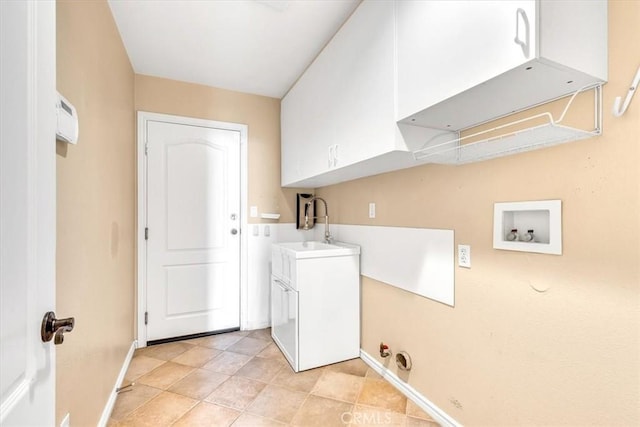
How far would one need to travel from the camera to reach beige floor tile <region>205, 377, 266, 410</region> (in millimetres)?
1853

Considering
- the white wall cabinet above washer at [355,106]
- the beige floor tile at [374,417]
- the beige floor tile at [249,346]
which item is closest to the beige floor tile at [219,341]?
the beige floor tile at [249,346]

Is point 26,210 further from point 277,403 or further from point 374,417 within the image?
point 374,417

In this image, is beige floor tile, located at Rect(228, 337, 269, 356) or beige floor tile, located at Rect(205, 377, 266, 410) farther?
beige floor tile, located at Rect(228, 337, 269, 356)

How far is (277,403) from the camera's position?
72.3 inches

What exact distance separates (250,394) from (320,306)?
29.0 inches

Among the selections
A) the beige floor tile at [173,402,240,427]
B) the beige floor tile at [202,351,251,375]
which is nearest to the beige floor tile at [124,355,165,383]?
the beige floor tile at [202,351,251,375]

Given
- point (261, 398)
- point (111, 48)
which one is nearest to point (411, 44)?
point (111, 48)

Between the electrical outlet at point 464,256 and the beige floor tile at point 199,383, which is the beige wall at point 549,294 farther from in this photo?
the beige floor tile at point 199,383

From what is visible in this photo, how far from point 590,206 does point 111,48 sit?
266 centimetres

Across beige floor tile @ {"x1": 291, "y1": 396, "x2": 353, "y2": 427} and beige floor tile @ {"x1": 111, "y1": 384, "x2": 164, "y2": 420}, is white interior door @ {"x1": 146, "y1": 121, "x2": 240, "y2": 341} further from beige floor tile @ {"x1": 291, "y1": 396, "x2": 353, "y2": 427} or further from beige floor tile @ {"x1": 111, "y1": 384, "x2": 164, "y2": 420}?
beige floor tile @ {"x1": 291, "y1": 396, "x2": 353, "y2": 427}

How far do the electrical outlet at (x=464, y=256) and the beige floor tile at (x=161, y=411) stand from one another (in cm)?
182

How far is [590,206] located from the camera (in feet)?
3.50

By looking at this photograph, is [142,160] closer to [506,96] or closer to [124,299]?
[124,299]

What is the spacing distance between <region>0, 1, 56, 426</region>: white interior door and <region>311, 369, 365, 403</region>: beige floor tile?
1.57 meters
